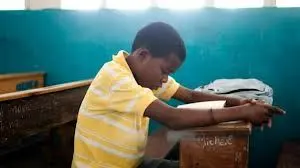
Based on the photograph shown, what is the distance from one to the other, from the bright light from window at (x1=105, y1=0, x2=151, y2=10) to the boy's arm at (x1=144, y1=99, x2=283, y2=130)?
1686mm

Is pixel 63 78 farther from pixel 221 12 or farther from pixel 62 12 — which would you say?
pixel 221 12

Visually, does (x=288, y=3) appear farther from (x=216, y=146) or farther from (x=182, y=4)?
(x=216, y=146)

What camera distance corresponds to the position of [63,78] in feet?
10.2

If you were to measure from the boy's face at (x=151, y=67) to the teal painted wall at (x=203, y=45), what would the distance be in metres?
1.29

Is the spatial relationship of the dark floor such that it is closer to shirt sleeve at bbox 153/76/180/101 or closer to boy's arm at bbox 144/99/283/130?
shirt sleeve at bbox 153/76/180/101

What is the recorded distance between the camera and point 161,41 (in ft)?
4.81

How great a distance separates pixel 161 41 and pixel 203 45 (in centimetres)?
133

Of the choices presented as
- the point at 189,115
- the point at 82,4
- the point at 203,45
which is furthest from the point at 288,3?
the point at 189,115

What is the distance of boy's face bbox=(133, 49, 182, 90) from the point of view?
1467 mm

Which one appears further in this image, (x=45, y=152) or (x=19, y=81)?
(x=19, y=81)

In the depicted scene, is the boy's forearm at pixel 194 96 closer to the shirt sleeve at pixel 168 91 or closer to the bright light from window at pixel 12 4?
the shirt sleeve at pixel 168 91

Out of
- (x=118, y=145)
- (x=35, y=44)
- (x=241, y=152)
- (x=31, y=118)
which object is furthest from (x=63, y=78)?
(x=241, y=152)

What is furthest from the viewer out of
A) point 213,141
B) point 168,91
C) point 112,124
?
point 168,91

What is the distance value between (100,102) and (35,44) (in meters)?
1.92
